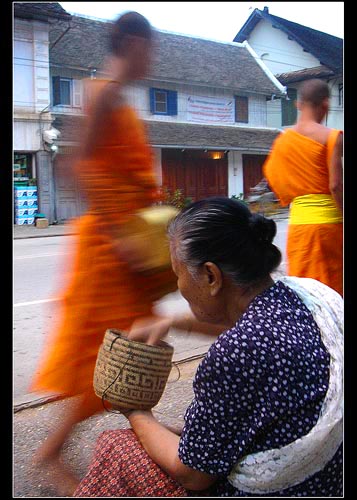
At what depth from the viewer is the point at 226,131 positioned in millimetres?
18609

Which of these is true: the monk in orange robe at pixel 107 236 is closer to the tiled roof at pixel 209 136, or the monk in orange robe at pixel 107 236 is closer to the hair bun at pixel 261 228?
the hair bun at pixel 261 228

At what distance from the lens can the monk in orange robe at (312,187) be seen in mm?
2746

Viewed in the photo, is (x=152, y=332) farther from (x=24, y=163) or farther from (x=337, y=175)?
(x=24, y=163)

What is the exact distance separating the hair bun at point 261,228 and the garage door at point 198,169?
1399cm

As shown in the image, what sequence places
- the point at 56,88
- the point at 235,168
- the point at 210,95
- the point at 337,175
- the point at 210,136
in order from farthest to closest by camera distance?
the point at 235,168 < the point at 210,136 < the point at 210,95 < the point at 56,88 < the point at 337,175

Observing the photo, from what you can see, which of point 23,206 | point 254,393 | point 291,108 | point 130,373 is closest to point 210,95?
point 291,108

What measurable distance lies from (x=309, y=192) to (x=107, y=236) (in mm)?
1138

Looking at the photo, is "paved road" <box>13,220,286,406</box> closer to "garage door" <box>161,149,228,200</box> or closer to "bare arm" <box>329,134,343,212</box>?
"bare arm" <box>329,134,343,212</box>

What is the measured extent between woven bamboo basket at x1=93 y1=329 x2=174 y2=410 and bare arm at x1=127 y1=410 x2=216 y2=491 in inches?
1.7

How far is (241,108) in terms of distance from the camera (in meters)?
18.3

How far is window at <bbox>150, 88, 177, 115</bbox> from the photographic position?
1598 cm

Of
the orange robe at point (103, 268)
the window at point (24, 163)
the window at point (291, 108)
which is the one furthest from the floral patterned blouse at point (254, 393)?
the window at point (24, 163)

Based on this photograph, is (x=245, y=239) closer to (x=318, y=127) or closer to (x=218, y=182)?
(x=318, y=127)

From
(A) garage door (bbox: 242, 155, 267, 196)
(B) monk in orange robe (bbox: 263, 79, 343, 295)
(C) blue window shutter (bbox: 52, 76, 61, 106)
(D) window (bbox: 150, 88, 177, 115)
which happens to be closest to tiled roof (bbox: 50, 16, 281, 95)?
(C) blue window shutter (bbox: 52, 76, 61, 106)
